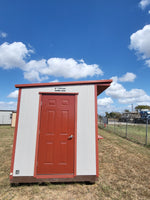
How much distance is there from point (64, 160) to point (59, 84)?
7.63 feet

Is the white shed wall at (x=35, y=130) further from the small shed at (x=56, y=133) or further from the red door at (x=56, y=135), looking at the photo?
the red door at (x=56, y=135)

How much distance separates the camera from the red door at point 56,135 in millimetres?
3406

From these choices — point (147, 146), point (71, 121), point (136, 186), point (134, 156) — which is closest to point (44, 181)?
point (71, 121)

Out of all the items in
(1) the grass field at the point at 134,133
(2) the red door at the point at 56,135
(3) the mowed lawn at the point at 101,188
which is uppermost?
(2) the red door at the point at 56,135

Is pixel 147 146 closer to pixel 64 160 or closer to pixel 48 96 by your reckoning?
pixel 64 160

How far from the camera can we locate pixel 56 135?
354cm

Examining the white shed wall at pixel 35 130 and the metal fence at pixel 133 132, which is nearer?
the white shed wall at pixel 35 130

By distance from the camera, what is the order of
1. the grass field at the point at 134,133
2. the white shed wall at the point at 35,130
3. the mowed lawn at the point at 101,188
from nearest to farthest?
the mowed lawn at the point at 101,188 < the white shed wall at the point at 35,130 < the grass field at the point at 134,133

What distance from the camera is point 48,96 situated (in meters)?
3.66

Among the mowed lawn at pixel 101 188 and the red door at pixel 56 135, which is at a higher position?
the red door at pixel 56 135

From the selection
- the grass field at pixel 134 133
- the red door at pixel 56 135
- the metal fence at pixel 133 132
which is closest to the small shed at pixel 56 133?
the red door at pixel 56 135

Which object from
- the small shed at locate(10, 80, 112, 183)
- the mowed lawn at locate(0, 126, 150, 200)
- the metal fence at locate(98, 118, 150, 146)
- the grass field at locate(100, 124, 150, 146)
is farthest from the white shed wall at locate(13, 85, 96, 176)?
the grass field at locate(100, 124, 150, 146)

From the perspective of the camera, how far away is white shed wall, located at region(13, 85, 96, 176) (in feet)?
10.9

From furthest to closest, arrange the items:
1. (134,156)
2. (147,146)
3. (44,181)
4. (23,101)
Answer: (147,146)
(134,156)
(23,101)
(44,181)
